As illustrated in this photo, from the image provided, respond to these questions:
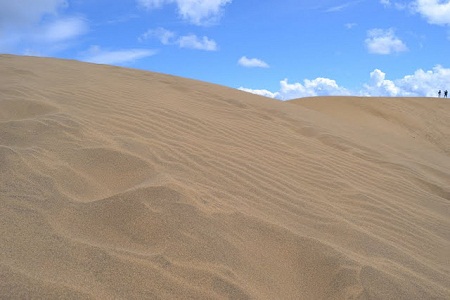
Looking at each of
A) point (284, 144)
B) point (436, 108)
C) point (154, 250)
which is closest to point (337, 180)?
point (284, 144)

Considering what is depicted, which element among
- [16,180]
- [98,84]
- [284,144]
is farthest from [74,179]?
[98,84]

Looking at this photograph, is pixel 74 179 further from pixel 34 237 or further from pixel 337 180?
pixel 337 180

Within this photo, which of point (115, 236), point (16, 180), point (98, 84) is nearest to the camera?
point (115, 236)

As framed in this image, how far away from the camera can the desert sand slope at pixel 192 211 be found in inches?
87.6

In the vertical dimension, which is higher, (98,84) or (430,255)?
(98,84)

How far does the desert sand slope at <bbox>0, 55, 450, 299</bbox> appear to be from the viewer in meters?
2.22

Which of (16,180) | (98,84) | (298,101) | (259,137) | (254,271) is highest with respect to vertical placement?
(298,101)

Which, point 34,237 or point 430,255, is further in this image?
point 430,255

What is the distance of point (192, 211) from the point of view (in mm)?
2818

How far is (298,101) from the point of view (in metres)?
14.5

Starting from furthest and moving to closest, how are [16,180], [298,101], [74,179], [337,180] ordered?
1. [298,101]
2. [337,180]
3. [74,179]
4. [16,180]

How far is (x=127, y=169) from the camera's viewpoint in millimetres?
3391

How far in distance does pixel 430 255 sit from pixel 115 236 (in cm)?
235

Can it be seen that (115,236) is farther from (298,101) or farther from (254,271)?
(298,101)
